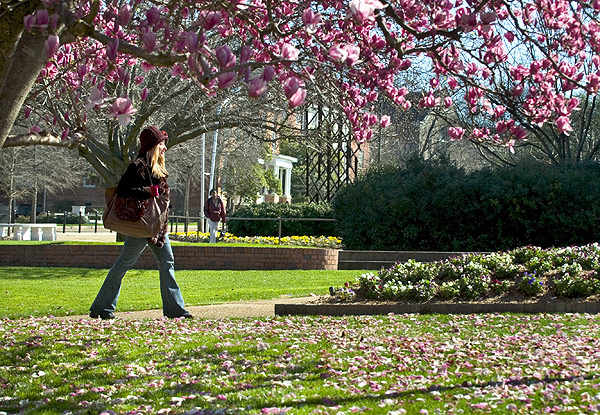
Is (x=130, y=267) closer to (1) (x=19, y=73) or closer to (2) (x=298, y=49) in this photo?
(2) (x=298, y=49)

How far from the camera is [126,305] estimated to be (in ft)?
33.2

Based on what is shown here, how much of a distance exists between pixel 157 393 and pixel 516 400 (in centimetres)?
219

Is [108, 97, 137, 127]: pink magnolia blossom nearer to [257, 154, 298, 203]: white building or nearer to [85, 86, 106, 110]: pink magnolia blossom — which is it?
[85, 86, 106, 110]: pink magnolia blossom

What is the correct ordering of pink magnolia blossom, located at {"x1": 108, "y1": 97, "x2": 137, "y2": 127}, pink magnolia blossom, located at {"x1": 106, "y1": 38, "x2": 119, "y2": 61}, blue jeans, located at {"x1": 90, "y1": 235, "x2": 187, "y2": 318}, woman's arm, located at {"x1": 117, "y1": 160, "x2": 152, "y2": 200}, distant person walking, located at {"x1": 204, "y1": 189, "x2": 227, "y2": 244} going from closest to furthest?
pink magnolia blossom, located at {"x1": 108, "y1": 97, "x2": 137, "y2": 127}
pink magnolia blossom, located at {"x1": 106, "y1": 38, "x2": 119, "y2": 61}
woman's arm, located at {"x1": 117, "y1": 160, "x2": 152, "y2": 200}
blue jeans, located at {"x1": 90, "y1": 235, "x2": 187, "y2": 318}
distant person walking, located at {"x1": 204, "y1": 189, "x2": 227, "y2": 244}

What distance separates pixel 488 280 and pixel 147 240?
4.19 metres

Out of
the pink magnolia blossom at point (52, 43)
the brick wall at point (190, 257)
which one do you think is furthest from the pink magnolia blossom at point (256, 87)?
the brick wall at point (190, 257)

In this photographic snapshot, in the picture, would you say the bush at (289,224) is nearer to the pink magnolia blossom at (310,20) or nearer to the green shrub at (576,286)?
the green shrub at (576,286)

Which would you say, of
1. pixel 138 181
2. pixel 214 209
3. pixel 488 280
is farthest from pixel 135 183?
pixel 214 209

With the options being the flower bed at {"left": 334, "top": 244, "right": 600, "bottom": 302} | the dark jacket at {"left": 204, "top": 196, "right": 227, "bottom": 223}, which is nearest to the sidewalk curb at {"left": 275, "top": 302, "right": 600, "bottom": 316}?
the flower bed at {"left": 334, "top": 244, "right": 600, "bottom": 302}

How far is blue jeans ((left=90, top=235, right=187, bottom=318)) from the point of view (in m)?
7.85

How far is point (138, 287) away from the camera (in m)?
12.9

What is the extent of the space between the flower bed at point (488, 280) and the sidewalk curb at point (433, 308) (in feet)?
0.87

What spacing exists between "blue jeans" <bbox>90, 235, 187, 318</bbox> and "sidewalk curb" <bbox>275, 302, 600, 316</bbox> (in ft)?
4.41

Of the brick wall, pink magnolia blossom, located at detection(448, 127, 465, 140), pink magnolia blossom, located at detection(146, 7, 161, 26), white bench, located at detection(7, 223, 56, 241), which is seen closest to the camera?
pink magnolia blossom, located at detection(146, 7, 161, 26)
